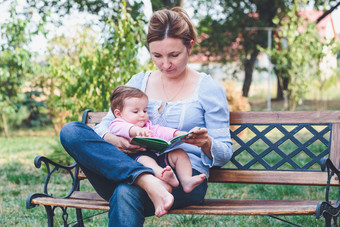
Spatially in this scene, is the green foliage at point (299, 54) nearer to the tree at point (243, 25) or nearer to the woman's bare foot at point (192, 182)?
the tree at point (243, 25)

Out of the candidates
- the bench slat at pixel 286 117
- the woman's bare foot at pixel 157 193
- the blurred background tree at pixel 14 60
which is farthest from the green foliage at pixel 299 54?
the woman's bare foot at pixel 157 193

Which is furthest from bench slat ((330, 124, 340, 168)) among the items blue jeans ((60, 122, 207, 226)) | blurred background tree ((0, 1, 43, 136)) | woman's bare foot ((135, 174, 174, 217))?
blurred background tree ((0, 1, 43, 136))

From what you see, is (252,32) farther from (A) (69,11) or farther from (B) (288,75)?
(A) (69,11)

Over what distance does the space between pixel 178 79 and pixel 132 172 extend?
90 cm

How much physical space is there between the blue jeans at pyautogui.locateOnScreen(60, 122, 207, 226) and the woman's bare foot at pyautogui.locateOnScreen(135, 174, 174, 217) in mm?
41

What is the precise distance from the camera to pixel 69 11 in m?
13.2

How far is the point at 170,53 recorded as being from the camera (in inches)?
103

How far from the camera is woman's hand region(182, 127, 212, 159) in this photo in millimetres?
2332

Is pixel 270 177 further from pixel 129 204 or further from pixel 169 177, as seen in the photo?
pixel 129 204

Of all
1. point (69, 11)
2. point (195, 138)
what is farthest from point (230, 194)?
point (69, 11)

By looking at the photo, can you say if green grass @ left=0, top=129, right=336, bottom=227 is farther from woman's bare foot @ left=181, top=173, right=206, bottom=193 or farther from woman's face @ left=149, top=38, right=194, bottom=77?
woman's face @ left=149, top=38, right=194, bottom=77

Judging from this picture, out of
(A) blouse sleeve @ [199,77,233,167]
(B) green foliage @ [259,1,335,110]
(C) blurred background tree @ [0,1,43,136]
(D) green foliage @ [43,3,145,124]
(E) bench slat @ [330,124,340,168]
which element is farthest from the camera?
(B) green foliage @ [259,1,335,110]

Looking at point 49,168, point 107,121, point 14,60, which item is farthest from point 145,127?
point 14,60

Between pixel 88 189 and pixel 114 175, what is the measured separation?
105 inches
